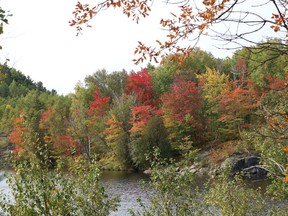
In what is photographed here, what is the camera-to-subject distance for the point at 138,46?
4.07 meters

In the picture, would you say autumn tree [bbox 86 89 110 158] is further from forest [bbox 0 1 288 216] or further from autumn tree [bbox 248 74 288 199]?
autumn tree [bbox 248 74 288 199]

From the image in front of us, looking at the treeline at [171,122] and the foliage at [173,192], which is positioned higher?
the treeline at [171,122]

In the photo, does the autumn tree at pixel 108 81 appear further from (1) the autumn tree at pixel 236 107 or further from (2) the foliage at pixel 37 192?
(2) the foliage at pixel 37 192

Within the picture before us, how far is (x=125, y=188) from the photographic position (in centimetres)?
2553

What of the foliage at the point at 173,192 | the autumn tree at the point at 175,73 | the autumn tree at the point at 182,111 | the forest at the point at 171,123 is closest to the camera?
the foliage at the point at 173,192

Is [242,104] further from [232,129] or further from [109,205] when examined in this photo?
[109,205]

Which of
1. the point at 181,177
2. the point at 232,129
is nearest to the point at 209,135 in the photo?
the point at 232,129

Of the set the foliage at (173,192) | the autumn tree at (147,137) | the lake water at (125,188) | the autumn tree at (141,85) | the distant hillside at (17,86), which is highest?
the distant hillside at (17,86)

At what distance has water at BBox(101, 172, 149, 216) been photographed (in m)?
19.4

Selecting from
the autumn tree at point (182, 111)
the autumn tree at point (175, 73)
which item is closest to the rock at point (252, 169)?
the autumn tree at point (182, 111)

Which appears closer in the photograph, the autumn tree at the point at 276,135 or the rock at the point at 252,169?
the autumn tree at the point at 276,135

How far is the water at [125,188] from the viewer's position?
19.4 m

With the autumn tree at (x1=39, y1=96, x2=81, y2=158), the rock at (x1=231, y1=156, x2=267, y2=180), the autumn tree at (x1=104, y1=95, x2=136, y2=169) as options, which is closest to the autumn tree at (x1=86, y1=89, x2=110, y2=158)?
the autumn tree at (x1=104, y1=95, x2=136, y2=169)

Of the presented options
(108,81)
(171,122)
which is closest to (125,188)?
(171,122)
